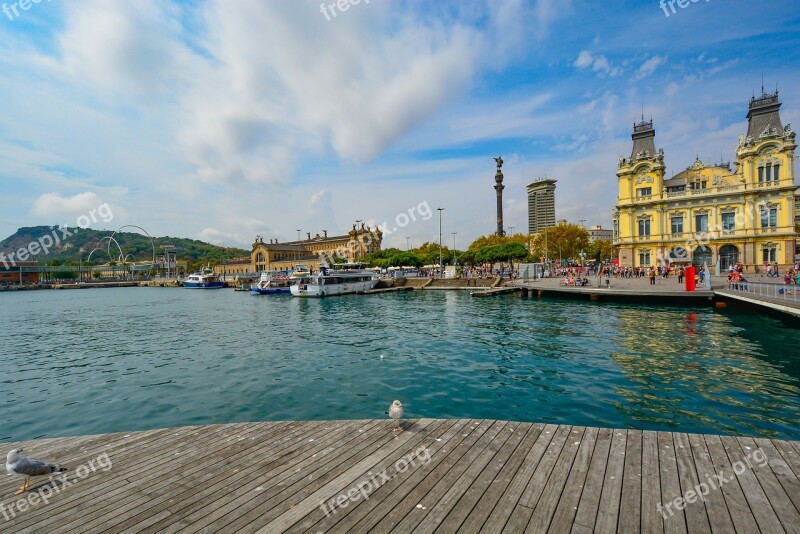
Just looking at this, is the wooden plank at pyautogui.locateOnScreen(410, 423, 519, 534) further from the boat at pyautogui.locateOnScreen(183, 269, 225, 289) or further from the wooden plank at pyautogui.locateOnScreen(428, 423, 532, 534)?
the boat at pyautogui.locateOnScreen(183, 269, 225, 289)

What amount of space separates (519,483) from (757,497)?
2650 mm

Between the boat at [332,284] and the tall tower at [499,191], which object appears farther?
the tall tower at [499,191]

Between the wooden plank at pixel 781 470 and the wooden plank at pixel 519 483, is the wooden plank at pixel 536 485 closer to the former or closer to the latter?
the wooden plank at pixel 519 483

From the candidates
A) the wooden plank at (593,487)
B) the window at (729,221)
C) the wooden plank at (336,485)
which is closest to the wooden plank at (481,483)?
the wooden plank at (593,487)

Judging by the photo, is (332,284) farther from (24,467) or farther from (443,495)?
→ (443,495)

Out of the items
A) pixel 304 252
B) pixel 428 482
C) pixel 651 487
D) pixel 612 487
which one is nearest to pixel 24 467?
pixel 428 482

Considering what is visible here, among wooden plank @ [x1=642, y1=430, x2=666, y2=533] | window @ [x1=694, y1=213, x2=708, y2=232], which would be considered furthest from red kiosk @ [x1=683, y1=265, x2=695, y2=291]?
wooden plank @ [x1=642, y1=430, x2=666, y2=533]

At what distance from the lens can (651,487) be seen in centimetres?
463

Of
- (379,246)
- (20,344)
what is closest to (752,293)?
(20,344)

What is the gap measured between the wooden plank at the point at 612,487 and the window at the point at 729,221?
59.0 metres

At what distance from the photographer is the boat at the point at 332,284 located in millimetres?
54188

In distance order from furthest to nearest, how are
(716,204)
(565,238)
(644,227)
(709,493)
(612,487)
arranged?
1. (565,238)
2. (644,227)
3. (716,204)
4. (612,487)
5. (709,493)

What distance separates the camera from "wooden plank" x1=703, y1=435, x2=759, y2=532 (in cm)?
395

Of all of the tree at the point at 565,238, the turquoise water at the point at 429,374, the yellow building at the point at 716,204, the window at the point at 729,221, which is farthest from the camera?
the tree at the point at 565,238
